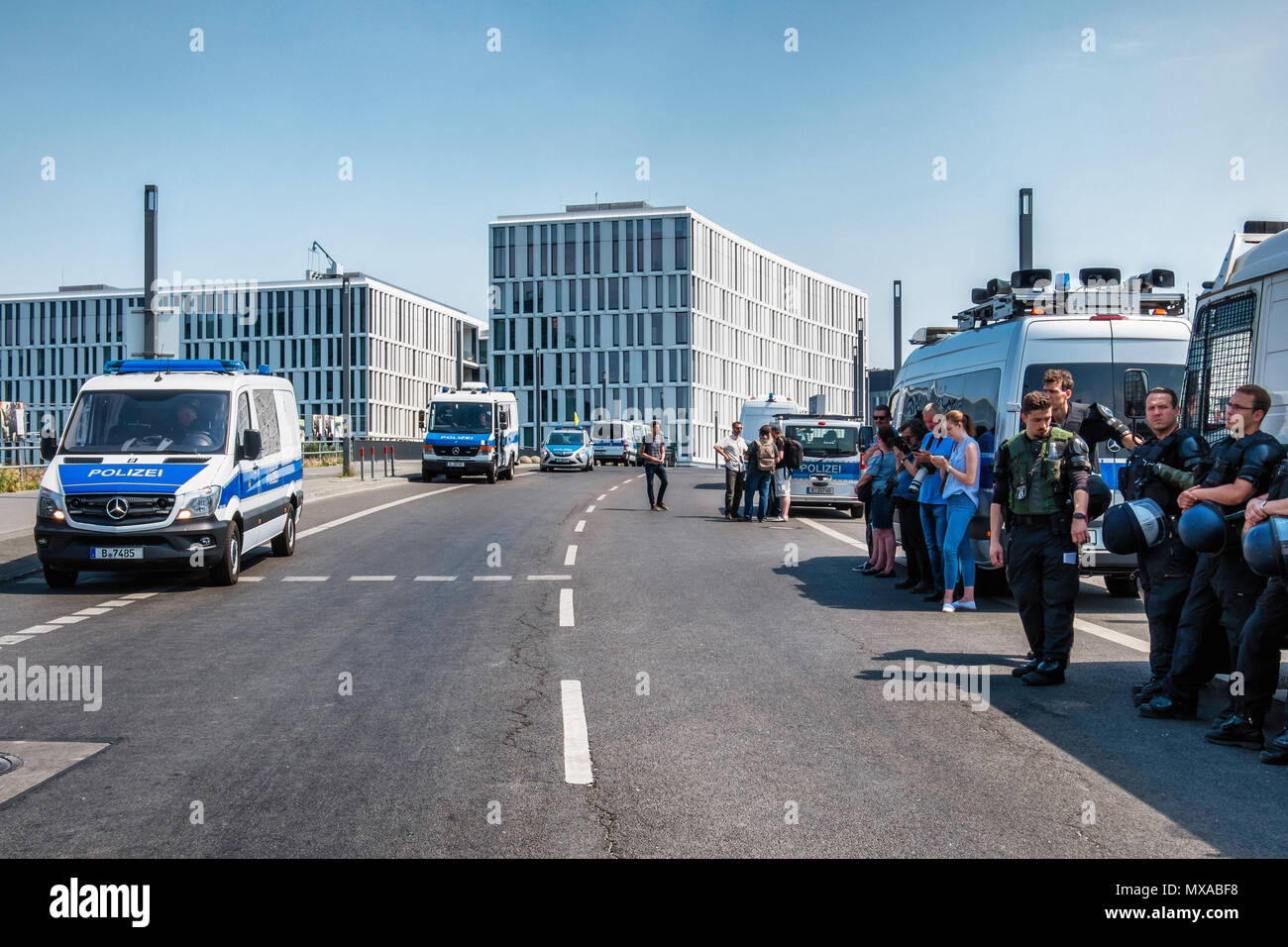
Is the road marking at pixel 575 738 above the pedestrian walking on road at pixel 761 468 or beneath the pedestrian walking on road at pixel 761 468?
beneath

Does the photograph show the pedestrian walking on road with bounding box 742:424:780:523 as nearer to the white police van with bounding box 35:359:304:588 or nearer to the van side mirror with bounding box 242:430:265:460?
the white police van with bounding box 35:359:304:588

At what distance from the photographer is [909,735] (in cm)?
613

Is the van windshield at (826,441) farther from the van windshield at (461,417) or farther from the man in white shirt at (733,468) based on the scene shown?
the van windshield at (461,417)

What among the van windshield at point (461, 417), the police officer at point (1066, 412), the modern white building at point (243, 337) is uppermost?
the modern white building at point (243, 337)

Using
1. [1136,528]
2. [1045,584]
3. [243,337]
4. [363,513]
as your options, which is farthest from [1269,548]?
[243,337]

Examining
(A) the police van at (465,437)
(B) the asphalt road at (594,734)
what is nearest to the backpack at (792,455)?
(B) the asphalt road at (594,734)

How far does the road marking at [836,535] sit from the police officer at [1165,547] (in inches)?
380

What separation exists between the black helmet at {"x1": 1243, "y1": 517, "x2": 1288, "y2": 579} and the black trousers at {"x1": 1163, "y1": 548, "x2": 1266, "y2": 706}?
554 mm

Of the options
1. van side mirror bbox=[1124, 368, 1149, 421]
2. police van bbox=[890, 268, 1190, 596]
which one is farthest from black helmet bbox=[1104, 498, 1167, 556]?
police van bbox=[890, 268, 1190, 596]

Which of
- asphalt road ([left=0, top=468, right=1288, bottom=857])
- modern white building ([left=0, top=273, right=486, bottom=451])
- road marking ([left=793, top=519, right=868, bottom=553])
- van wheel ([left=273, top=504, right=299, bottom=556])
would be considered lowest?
asphalt road ([left=0, top=468, right=1288, bottom=857])

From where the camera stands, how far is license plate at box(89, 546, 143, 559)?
460 inches

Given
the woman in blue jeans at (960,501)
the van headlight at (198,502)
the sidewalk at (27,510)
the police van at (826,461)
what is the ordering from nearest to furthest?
the woman in blue jeans at (960,501) < the van headlight at (198,502) < the sidewalk at (27,510) < the police van at (826,461)

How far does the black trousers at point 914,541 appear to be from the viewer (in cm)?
1204
